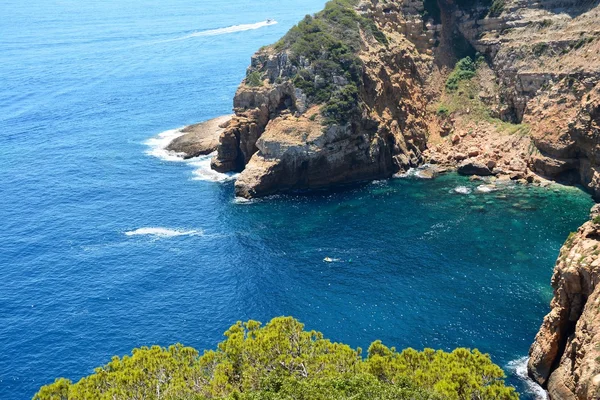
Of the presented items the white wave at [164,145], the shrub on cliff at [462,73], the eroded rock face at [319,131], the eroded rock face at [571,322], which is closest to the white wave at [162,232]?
the eroded rock face at [319,131]

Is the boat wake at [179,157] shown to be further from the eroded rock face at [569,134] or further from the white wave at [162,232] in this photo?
the eroded rock face at [569,134]

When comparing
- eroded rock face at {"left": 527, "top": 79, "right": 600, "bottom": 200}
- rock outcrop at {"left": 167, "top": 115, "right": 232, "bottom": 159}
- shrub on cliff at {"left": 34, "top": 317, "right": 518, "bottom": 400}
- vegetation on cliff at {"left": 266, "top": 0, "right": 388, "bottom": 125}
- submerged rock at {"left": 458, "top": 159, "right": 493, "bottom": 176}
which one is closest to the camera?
shrub on cliff at {"left": 34, "top": 317, "right": 518, "bottom": 400}

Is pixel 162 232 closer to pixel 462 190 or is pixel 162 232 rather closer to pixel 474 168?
pixel 462 190

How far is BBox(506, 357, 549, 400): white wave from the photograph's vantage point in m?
71.7

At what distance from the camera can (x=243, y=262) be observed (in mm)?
104375

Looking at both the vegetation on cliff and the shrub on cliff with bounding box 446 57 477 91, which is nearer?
A: the vegetation on cliff

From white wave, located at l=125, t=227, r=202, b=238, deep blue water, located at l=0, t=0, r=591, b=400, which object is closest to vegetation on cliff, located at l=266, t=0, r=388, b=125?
deep blue water, located at l=0, t=0, r=591, b=400

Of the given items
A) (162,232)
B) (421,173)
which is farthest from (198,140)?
(421,173)

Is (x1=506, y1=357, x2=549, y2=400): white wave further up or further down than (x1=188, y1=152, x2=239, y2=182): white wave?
further down

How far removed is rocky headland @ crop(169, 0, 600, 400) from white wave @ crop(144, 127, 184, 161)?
1641 cm

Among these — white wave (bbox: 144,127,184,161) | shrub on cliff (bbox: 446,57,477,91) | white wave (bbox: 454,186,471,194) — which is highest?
shrub on cliff (bbox: 446,57,477,91)

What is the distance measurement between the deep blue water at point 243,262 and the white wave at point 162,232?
0.42 metres

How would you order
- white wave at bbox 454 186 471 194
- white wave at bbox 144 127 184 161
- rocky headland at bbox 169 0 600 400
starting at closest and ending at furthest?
white wave at bbox 454 186 471 194 → rocky headland at bbox 169 0 600 400 → white wave at bbox 144 127 184 161

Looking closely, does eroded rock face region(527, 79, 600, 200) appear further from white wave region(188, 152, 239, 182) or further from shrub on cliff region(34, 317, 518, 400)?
shrub on cliff region(34, 317, 518, 400)
